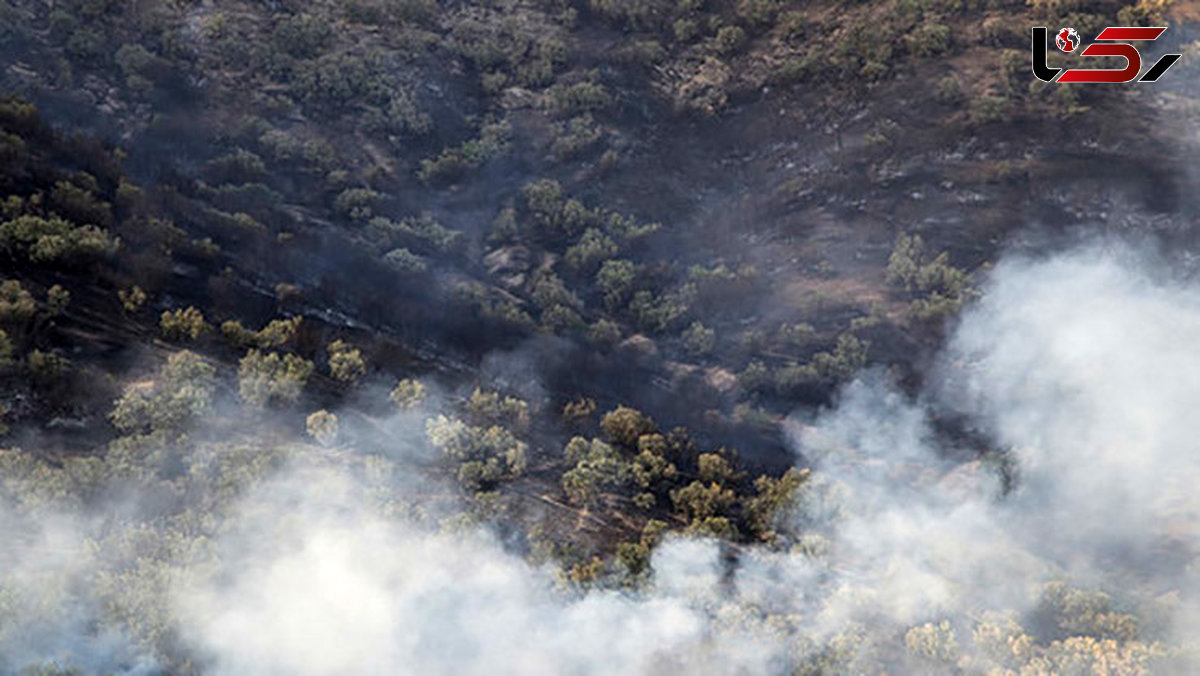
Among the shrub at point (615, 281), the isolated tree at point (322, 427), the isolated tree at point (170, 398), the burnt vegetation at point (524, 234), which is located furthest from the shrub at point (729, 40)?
the isolated tree at point (170, 398)

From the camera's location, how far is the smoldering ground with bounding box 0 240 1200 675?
14141mm

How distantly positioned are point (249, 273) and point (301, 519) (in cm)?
874

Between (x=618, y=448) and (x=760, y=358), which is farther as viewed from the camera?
(x=760, y=358)

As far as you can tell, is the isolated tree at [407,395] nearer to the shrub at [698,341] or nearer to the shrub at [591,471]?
the shrub at [591,471]

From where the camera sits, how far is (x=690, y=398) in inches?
897

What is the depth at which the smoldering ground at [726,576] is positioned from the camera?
14.1 metres

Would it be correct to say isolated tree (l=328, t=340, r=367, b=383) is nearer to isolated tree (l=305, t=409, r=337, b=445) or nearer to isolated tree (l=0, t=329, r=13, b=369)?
isolated tree (l=305, t=409, r=337, b=445)

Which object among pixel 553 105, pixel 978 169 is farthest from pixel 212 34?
pixel 978 169

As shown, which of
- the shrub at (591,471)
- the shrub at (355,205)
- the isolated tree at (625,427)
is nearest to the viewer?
the shrub at (591,471)

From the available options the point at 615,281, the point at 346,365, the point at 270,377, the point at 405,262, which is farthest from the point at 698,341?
the point at 270,377

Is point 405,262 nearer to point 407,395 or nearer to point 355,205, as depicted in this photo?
point 355,205

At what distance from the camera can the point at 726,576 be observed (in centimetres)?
1681

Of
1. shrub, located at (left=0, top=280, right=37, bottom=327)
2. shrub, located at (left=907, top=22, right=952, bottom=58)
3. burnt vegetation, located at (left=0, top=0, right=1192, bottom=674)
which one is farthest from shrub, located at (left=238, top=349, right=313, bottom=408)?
shrub, located at (left=907, top=22, right=952, bottom=58)

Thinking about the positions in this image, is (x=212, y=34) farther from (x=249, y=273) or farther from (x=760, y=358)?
(x=760, y=358)
